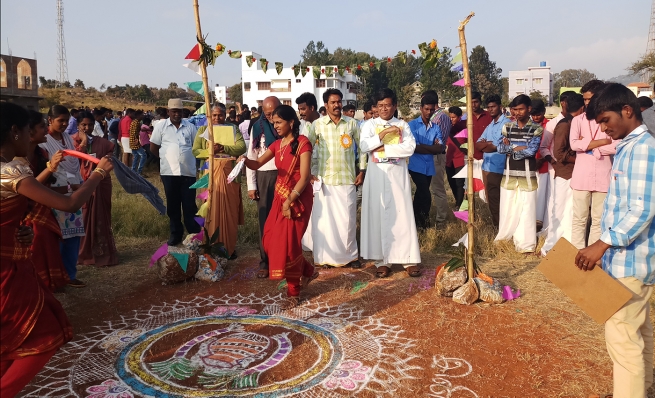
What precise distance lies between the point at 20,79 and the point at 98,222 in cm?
2656

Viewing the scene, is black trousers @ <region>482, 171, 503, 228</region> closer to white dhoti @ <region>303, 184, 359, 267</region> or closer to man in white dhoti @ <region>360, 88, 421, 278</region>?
man in white dhoti @ <region>360, 88, 421, 278</region>

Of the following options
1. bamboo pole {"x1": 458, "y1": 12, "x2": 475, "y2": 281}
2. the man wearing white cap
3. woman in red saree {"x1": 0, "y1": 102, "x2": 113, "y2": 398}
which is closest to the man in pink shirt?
bamboo pole {"x1": 458, "y1": 12, "x2": 475, "y2": 281}

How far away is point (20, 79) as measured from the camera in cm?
2725

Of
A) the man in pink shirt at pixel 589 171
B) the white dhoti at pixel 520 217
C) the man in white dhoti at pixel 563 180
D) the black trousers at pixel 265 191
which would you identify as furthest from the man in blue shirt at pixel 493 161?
the black trousers at pixel 265 191

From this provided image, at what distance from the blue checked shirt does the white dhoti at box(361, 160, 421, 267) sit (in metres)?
2.77

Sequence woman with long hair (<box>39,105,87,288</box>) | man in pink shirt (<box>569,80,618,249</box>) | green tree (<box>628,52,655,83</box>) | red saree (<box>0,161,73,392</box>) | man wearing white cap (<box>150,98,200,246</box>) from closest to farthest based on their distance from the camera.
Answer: red saree (<box>0,161,73,392</box>)
woman with long hair (<box>39,105,87,288</box>)
man in pink shirt (<box>569,80,618,249</box>)
man wearing white cap (<box>150,98,200,246</box>)
green tree (<box>628,52,655,83</box>)

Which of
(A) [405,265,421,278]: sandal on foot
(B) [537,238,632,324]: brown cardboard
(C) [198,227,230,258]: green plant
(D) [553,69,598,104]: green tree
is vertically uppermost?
(D) [553,69,598,104]: green tree

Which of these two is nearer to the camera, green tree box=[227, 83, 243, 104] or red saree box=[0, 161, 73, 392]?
red saree box=[0, 161, 73, 392]

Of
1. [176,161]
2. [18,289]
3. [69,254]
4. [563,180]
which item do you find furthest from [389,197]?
[18,289]

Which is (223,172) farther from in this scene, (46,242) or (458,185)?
(458,185)

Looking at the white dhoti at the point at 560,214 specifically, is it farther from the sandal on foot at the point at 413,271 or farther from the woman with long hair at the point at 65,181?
the woman with long hair at the point at 65,181

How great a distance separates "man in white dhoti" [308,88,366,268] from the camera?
18.5 ft

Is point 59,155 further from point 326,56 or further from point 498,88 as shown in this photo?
point 326,56

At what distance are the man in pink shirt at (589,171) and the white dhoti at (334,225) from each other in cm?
249
